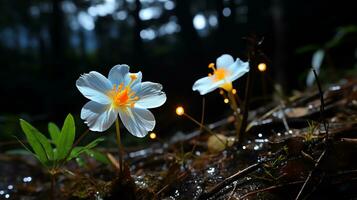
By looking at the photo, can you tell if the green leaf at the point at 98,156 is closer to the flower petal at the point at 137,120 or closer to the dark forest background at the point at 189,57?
the flower petal at the point at 137,120

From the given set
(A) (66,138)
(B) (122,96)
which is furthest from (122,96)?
(A) (66,138)

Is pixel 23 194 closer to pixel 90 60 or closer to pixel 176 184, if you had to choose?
pixel 176 184

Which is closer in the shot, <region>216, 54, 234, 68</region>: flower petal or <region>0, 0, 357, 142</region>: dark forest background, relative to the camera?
<region>216, 54, 234, 68</region>: flower petal

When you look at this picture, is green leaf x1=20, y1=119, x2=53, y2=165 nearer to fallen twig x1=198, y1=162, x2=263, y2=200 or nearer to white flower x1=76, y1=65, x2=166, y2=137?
white flower x1=76, y1=65, x2=166, y2=137

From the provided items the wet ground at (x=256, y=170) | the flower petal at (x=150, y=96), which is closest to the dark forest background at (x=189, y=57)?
the wet ground at (x=256, y=170)

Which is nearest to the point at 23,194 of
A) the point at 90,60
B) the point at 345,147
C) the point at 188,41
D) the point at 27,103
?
the point at 345,147

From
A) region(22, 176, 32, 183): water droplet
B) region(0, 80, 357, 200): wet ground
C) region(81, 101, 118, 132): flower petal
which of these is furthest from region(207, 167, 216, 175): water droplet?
region(22, 176, 32, 183): water droplet

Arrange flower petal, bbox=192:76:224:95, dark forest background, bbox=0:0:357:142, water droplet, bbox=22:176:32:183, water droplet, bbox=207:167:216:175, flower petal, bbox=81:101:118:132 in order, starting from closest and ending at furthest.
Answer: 1. flower petal, bbox=81:101:118:132
2. flower petal, bbox=192:76:224:95
3. water droplet, bbox=207:167:216:175
4. water droplet, bbox=22:176:32:183
5. dark forest background, bbox=0:0:357:142

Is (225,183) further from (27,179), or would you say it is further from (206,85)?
(27,179)

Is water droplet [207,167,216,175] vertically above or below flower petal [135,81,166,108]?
below
